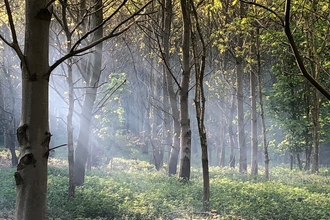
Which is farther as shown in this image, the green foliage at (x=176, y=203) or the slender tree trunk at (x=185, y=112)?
the slender tree trunk at (x=185, y=112)

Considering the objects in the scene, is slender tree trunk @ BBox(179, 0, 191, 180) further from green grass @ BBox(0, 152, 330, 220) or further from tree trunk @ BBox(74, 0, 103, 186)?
tree trunk @ BBox(74, 0, 103, 186)

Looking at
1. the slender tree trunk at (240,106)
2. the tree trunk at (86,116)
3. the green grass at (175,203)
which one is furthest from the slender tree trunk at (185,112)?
the slender tree trunk at (240,106)

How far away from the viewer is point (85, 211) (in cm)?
654

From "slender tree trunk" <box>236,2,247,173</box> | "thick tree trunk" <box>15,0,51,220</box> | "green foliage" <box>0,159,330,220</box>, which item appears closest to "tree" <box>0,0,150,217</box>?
"thick tree trunk" <box>15,0,51,220</box>

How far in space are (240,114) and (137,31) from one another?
25.1ft

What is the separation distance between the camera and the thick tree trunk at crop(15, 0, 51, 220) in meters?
1.92

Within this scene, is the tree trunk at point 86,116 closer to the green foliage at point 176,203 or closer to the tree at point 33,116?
the green foliage at point 176,203

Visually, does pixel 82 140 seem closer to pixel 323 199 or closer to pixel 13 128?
pixel 323 199

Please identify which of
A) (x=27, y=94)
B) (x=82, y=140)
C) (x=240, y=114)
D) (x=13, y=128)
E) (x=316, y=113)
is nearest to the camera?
(x=27, y=94)

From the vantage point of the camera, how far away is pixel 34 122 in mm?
1964

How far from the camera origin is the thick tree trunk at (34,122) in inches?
75.5

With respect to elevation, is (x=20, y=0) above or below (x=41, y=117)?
above

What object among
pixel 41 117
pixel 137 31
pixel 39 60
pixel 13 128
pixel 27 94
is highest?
pixel 137 31

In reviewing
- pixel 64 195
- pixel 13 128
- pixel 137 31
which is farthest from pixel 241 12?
pixel 13 128
